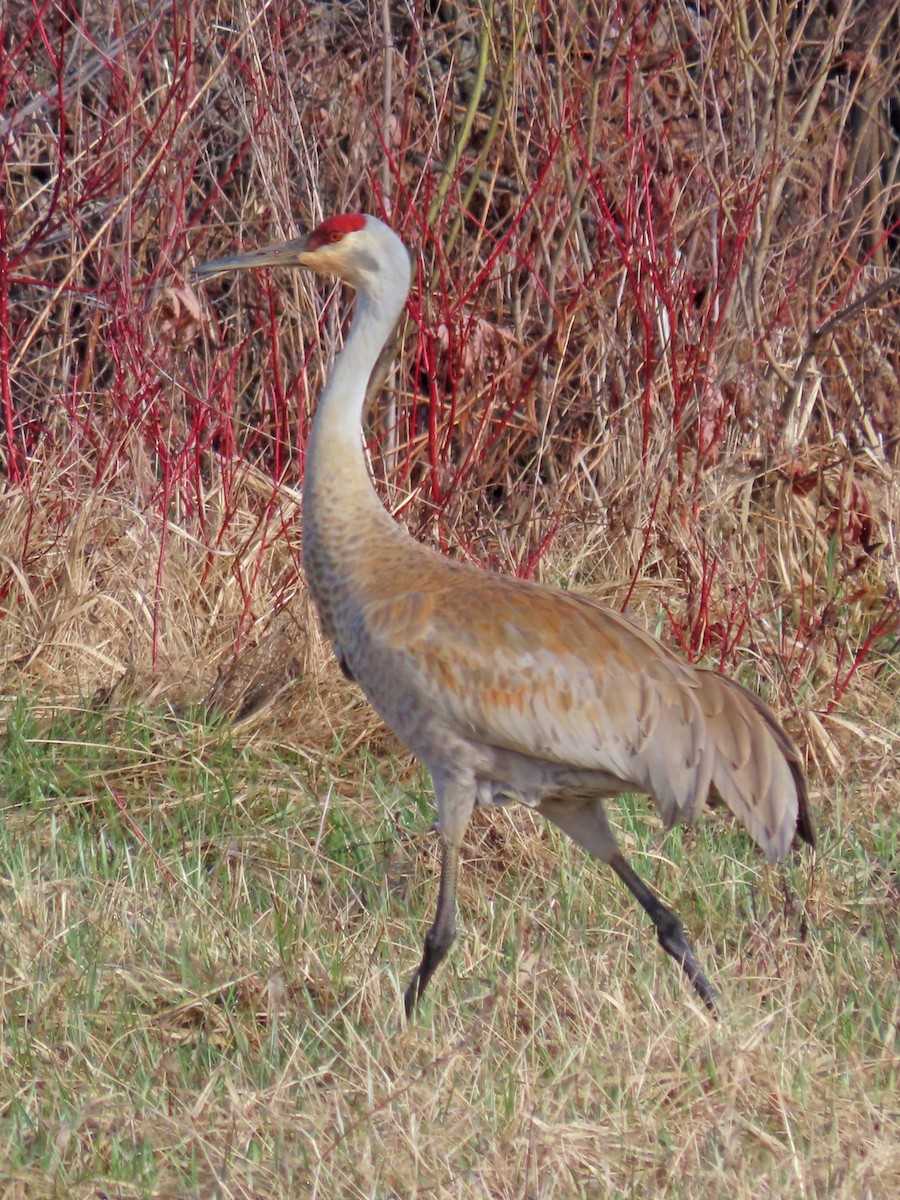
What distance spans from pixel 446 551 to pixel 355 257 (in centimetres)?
157

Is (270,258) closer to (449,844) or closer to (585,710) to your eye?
(585,710)

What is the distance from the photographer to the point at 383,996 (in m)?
3.36

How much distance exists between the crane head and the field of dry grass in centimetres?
126

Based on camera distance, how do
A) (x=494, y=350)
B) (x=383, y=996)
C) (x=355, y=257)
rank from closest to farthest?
(x=383, y=996)
(x=355, y=257)
(x=494, y=350)

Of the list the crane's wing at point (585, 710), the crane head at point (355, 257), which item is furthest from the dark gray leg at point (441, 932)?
the crane head at point (355, 257)

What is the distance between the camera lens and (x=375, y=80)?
614 cm

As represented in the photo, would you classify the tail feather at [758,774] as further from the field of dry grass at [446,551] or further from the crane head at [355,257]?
the crane head at [355,257]

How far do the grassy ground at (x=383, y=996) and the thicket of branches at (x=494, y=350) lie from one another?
62 cm

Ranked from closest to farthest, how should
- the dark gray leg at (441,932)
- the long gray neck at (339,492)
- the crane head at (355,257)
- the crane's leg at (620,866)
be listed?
the dark gray leg at (441,932) < the crane's leg at (620,866) < the long gray neck at (339,492) < the crane head at (355,257)

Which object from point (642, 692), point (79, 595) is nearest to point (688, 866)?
point (642, 692)

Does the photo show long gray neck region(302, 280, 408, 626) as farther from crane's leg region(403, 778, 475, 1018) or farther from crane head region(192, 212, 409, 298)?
crane's leg region(403, 778, 475, 1018)

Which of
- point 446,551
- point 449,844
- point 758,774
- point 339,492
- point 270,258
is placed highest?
point 270,258

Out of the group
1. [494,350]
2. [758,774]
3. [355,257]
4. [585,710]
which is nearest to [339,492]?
[355,257]

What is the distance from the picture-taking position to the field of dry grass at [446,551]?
287 centimetres
